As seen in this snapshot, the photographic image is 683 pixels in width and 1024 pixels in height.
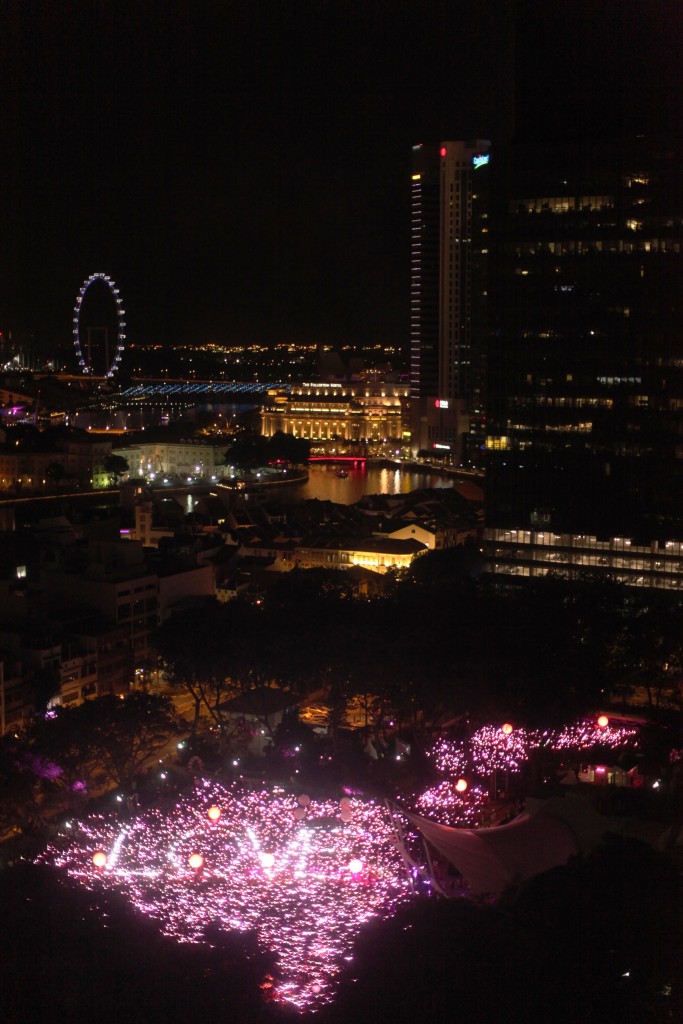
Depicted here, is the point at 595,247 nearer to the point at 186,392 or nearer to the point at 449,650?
the point at 449,650

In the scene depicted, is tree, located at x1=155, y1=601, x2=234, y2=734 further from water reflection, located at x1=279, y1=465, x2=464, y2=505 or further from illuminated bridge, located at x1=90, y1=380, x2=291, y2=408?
illuminated bridge, located at x1=90, y1=380, x2=291, y2=408

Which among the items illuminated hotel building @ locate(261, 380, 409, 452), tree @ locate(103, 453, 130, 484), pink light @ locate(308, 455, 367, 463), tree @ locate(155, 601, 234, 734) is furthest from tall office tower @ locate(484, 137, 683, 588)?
illuminated hotel building @ locate(261, 380, 409, 452)

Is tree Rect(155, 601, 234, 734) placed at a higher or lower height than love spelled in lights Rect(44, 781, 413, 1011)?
higher

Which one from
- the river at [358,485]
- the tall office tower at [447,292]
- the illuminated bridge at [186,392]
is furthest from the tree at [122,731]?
the illuminated bridge at [186,392]

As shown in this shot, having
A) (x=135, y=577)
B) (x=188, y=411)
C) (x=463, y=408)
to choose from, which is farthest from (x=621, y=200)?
(x=188, y=411)

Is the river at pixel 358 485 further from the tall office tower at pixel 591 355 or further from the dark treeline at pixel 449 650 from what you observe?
the dark treeline at pixel 449 650
